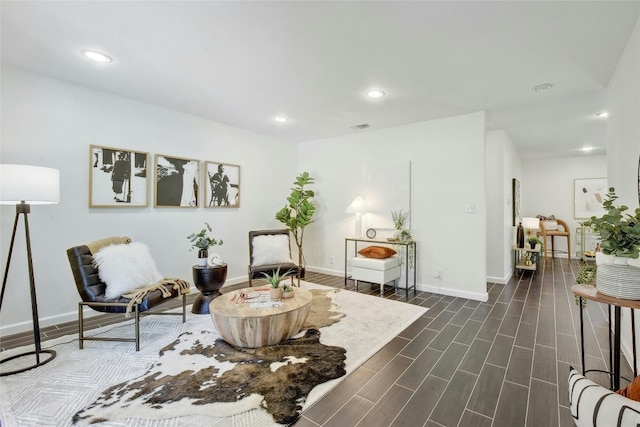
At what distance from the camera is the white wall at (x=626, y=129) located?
6.92 ft

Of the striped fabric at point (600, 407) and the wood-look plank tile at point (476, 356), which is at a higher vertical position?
the striped fabric at point (600, 407)

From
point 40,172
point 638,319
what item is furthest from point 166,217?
point 638,319

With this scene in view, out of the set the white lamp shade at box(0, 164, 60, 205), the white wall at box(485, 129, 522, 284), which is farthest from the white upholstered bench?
the white lamp shade at box(0, 164, 60, 205)

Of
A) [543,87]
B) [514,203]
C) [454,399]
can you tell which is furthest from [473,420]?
[514,203]

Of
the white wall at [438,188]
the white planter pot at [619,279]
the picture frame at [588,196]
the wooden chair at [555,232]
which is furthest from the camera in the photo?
the picture frame at [588,196]

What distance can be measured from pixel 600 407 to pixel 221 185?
4.53 m

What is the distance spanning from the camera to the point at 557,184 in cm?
736

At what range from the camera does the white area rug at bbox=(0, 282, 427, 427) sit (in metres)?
1.66

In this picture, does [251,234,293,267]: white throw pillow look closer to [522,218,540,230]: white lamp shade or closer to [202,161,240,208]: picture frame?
[202,161,240,208]: picture frame

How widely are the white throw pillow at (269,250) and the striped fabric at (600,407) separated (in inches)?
136

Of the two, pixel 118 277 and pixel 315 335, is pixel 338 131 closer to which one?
pixel 315 335

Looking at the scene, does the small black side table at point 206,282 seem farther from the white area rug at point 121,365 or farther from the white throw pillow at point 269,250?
the white throw pillow at point 269,250

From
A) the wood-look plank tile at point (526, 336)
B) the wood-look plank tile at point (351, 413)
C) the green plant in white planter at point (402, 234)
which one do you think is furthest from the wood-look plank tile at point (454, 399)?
the green plant in white planter at point (402, 234)

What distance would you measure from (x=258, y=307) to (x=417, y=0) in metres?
2.62
